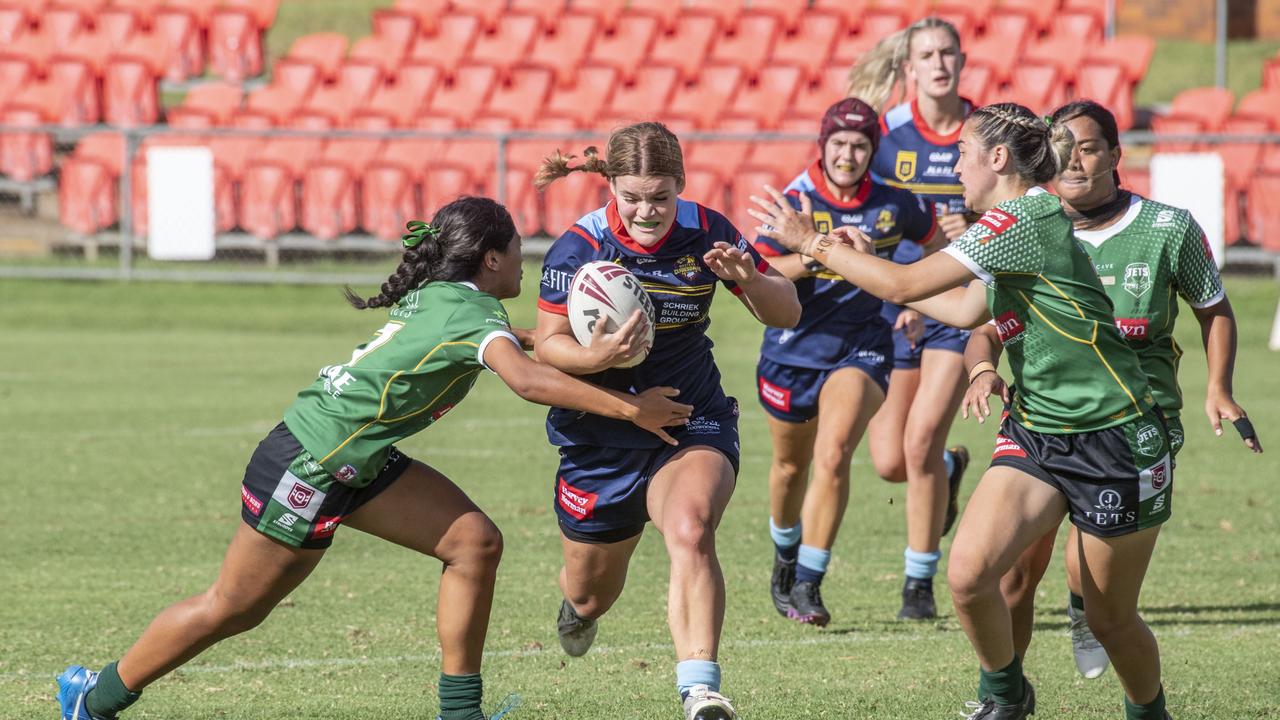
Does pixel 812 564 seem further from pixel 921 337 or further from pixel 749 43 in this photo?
pixel 749 43

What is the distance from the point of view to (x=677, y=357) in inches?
223

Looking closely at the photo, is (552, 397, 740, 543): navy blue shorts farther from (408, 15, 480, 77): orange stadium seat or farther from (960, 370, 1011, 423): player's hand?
(408, 15, 480, 77): orange stadium seat

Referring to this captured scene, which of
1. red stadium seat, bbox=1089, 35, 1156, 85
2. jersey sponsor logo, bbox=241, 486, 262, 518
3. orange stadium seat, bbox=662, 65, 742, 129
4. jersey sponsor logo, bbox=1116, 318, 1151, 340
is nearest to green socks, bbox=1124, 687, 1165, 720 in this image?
jersey sponsor logo, bbox=1116, 318, 1151, 340

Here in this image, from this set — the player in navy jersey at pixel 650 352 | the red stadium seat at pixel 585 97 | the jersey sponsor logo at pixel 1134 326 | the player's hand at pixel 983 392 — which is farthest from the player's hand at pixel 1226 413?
the red stadium seat at pixel 585 97

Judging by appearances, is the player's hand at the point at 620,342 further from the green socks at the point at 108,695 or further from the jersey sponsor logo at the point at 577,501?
the green socks at the point at 108,695

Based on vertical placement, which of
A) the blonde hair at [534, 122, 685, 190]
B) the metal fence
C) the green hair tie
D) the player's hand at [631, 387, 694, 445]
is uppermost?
the blonde hair at [534, 122, 685, 190]

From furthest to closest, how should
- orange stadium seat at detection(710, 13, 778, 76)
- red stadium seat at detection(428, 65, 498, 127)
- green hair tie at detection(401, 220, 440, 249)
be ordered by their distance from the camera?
1. orange stadium seat at detection(710, 13, 778, 76)
2. red stadium seat at detection(428, 65, 498, 127)
3. green hair tie at detection(401, 220, 440, 249)

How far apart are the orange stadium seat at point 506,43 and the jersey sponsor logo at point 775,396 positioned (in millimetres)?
15693

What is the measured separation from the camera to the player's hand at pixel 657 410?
16.8ft

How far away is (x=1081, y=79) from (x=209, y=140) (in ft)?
36.4

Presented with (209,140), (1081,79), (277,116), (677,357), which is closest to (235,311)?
(209,140)

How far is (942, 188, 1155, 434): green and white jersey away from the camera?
4820 millimetres

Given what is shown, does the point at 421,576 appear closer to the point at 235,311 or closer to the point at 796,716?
the point at 796,716

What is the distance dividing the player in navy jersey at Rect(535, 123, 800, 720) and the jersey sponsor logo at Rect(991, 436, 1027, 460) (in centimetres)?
88
